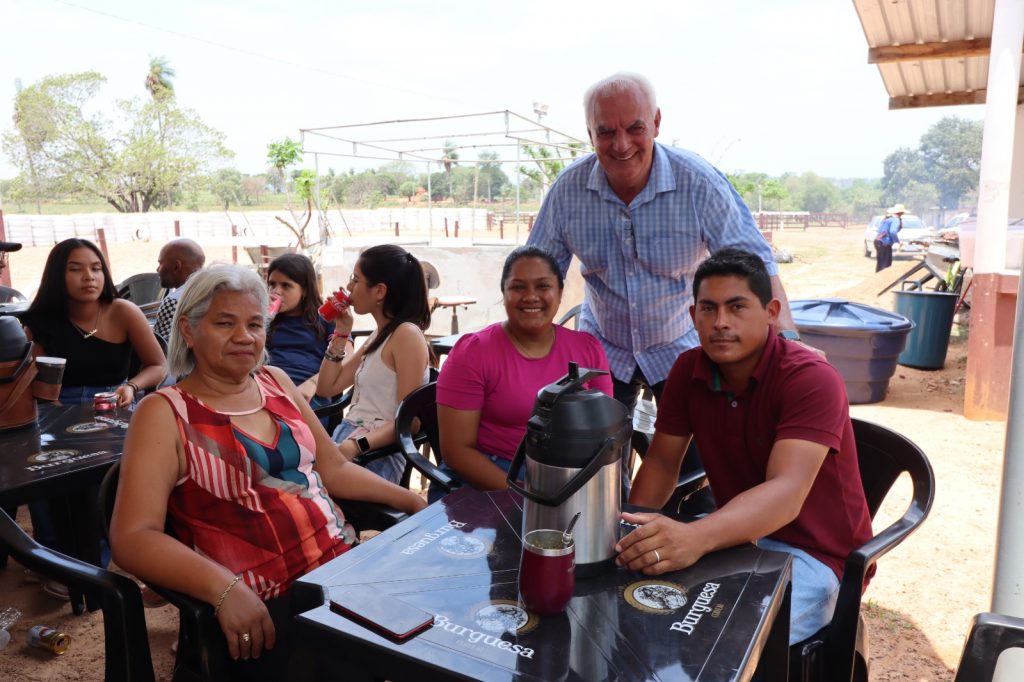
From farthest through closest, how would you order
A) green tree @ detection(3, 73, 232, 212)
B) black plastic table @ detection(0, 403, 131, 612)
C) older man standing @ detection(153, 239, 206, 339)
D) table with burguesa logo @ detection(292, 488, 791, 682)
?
green tree @ detection(3, 73, 232, 212) < older man standing @ detection(153, 239, 206, 339) < black plastic table @ detection(0, 403, 131, 612) < table with burguesa logo @ detection(292, 488, 791, 682)

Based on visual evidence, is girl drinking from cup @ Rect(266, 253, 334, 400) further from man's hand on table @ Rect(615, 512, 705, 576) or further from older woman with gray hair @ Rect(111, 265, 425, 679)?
man's hand on table @ Rect(615, 512, 705, 576)

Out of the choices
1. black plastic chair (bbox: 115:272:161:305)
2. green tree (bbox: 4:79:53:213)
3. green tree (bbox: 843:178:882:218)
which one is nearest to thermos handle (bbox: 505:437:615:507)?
black plastic chair (bbox: 115:272:161:305)

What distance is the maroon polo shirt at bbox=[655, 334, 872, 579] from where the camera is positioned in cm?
175

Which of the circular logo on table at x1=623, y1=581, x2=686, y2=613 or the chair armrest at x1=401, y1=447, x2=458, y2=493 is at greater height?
the circular logo on table at x1=623, y1=581, x2=686, y2=613

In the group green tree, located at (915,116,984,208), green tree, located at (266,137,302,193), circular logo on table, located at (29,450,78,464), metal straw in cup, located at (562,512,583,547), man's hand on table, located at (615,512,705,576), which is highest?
green tree, located at (915,116,984,208)

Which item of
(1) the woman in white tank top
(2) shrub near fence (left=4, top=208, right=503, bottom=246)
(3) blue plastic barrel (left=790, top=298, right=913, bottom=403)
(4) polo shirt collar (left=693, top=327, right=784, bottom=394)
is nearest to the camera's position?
(4) polo shirt collar (left=693, top=327, right=784, bottom=394)

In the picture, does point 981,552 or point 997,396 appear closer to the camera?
point 981,552

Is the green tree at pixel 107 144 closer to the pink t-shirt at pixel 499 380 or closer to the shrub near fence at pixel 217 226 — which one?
the shrub near fence at pixel 217 226

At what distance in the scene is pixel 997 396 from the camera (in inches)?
242

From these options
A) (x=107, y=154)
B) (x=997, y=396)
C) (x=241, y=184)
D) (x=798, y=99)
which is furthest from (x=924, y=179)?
(x=997, y=396)

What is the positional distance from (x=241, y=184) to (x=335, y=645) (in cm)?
4775

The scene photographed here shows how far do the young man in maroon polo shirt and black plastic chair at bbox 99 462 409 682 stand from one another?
0.81 m

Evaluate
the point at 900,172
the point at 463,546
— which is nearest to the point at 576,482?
the point at 463,546

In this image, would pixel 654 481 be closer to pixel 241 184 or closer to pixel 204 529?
pixel 204 529
